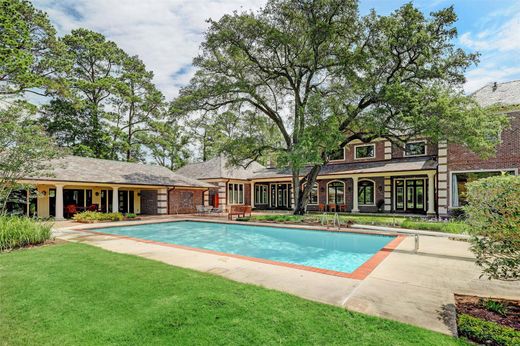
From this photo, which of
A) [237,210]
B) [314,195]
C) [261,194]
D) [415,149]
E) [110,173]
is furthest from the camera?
[261,194]

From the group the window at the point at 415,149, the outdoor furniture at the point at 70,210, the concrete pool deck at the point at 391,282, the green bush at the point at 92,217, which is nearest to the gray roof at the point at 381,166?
the window at the point at 415,149

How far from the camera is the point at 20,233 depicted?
29.0 feet

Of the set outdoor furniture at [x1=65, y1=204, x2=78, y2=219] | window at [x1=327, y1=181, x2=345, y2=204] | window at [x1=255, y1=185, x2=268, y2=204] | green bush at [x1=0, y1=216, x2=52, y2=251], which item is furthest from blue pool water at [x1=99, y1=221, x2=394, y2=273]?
window at [x1=255, y1=185, x2=268, y2=204]

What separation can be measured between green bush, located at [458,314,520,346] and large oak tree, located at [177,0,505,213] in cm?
1191

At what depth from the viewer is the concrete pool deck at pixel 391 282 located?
424cm

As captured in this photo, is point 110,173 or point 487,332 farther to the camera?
point 110,173

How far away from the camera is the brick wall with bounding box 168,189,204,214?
24.4 meters

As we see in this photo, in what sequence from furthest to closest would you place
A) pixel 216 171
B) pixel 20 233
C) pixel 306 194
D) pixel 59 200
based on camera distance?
1. pixel 216 171
2. pixel 306 194
3. pixel 59 200
4. pixel 20 233

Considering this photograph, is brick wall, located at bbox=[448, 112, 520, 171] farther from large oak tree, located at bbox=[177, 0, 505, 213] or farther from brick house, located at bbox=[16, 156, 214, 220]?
brick house, located at bbox=[16, 156, 214, 220]

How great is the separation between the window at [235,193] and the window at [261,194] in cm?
158

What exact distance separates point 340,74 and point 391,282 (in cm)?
1509

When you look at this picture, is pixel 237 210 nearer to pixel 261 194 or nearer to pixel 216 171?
pixel 216 171

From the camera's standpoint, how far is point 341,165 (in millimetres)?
25125

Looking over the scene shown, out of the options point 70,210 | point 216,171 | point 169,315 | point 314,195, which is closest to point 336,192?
point 314,195
